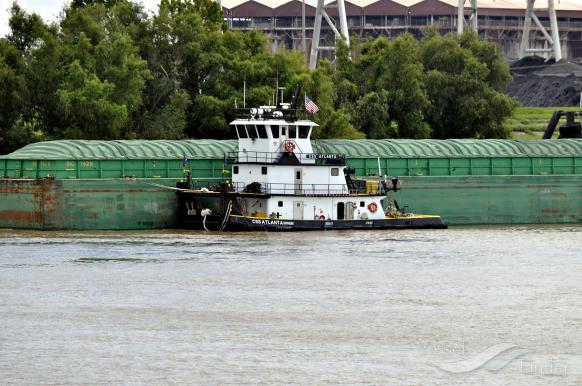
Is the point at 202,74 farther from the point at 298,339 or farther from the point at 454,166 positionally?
the point at 298,339

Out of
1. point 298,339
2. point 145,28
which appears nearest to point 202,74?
point 145,28

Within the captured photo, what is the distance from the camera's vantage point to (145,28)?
300 ft

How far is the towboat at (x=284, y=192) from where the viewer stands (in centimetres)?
6341

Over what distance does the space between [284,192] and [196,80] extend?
2806cm

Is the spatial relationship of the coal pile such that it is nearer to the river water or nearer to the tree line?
the tree line

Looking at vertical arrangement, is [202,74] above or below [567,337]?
above

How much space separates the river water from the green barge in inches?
162

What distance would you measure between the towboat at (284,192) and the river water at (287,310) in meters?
2.44

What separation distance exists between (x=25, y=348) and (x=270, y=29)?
165 m

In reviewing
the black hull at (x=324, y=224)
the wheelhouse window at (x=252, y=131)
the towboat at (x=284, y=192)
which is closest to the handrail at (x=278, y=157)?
the towboat at (x=284, y=192)

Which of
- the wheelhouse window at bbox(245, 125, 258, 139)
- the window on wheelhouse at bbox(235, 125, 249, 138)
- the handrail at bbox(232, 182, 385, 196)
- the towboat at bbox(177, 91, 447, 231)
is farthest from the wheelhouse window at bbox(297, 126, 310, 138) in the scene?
the handrail at bbox(232, 182, 385, 196)

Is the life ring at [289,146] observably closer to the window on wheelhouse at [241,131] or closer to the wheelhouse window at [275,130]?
the wheelhouse window at [275,130]

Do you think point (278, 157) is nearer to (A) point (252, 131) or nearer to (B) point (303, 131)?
(A) point (252, 131)

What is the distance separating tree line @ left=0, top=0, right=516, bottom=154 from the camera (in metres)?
82.1
